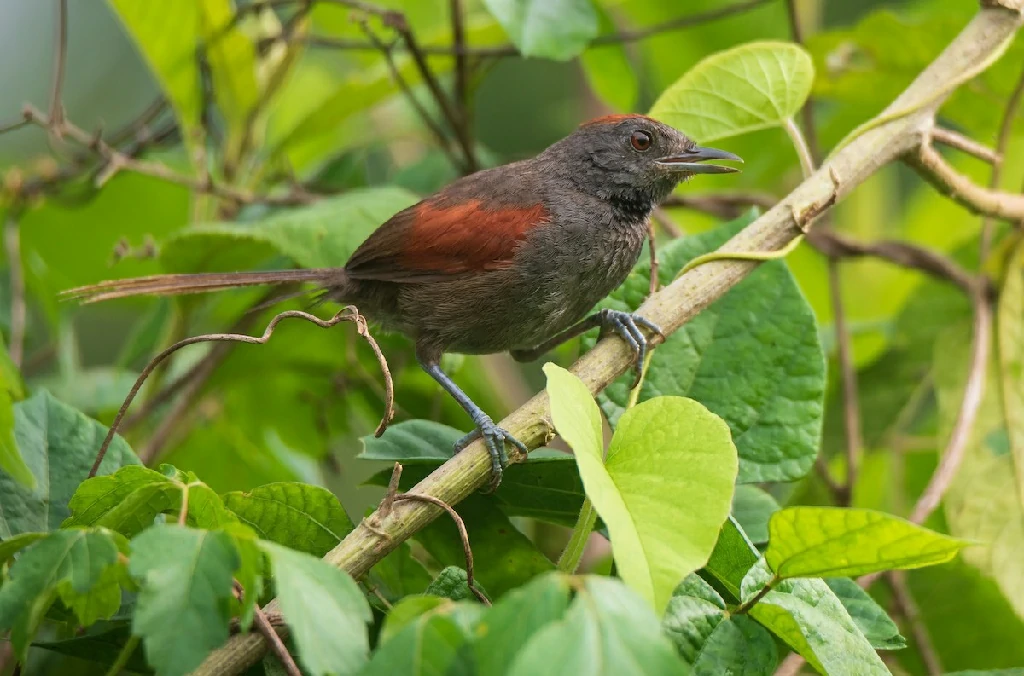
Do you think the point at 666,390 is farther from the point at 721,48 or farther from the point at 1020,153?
the point at 1020,153

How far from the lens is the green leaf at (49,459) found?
6.17ft

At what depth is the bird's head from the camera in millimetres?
2992

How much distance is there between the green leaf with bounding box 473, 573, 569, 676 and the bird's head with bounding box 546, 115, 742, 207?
195cm

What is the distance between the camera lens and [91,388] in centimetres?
319

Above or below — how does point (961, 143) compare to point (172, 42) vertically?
below

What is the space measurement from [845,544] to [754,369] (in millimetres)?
706

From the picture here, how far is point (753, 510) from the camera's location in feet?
6.84

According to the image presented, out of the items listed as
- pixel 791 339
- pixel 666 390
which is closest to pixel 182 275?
pixel 666 390

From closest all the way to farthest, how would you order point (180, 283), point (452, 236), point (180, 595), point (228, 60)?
point (180, 595) → point (180, 283) → point (452, 236) → point (228, 60)

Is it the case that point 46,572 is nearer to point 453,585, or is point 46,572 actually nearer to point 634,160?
point 453,585

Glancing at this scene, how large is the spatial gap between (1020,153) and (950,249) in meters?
0.70

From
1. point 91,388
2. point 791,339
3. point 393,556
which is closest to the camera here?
point 393,556

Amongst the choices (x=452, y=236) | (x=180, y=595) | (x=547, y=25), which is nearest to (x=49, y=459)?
(x=180, y=595)

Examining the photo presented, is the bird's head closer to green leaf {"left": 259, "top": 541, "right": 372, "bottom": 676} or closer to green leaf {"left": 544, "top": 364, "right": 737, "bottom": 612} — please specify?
green leaf {"left": 544, "top": 364, "right": 737, "bottom": 612}
